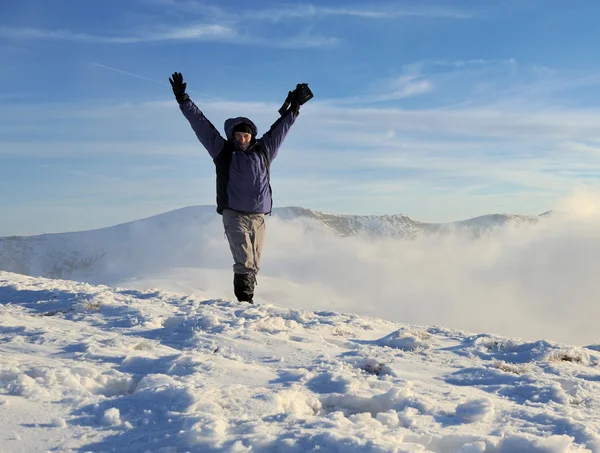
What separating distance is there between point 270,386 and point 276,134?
5.81m

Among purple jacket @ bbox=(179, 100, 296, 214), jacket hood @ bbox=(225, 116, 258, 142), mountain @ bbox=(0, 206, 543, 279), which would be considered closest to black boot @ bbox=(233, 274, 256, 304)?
purple jacket @ bbox=(179, 100, 296, 214)

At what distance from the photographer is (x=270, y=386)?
4.34 metres

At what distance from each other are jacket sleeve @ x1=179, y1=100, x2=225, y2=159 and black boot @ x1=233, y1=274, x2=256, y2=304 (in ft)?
7.04

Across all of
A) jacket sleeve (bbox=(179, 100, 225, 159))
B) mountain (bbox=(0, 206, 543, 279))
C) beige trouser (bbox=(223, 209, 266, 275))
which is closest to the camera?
jacket sleeve (bbox=(179, 100, 225, 159))

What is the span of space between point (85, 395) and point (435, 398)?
8.78 ft

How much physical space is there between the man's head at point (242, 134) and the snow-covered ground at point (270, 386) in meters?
3.03

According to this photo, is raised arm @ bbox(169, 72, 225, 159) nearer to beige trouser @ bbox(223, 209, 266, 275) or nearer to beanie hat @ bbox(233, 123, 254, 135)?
beanie hat @ bbox(233, 123, 254, 135)

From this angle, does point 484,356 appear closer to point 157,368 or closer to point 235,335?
point 235,335

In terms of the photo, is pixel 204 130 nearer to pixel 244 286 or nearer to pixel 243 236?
pixel 243 236

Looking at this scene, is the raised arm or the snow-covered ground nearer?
the snow-covered ground

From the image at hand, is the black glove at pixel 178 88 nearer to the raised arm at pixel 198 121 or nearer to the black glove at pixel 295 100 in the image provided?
the raised arm at pixel 198 121

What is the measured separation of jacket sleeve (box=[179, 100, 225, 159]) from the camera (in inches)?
350

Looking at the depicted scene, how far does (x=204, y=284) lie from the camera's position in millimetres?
119688

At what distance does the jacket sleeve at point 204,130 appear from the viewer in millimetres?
8898
